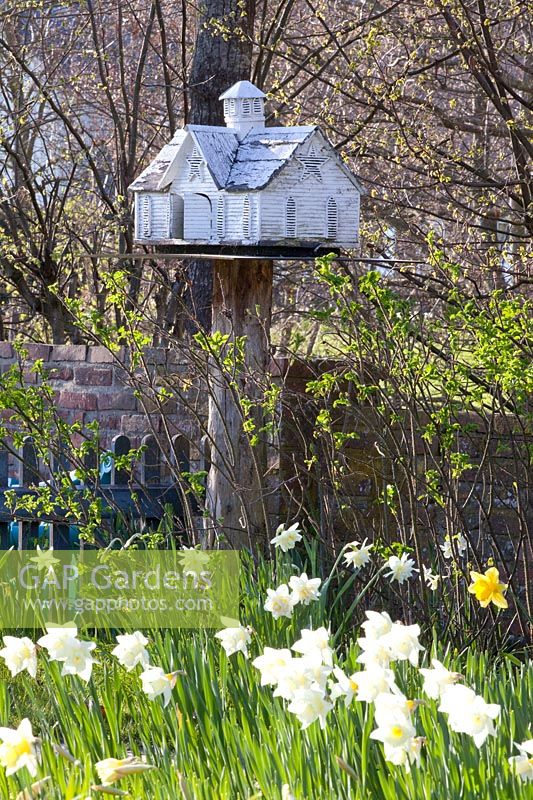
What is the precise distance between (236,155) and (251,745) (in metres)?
2.19

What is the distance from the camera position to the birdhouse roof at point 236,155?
11.2ft

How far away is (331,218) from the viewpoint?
3.52 m

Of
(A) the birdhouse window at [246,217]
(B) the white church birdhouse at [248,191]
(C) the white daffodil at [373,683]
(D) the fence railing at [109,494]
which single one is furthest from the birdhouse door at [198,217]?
(C) the white daffodil at [373,683]

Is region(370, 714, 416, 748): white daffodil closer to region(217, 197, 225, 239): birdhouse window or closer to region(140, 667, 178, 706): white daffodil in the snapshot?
region(140, 667, 178, 706): white daffodil

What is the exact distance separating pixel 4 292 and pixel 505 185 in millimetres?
4590

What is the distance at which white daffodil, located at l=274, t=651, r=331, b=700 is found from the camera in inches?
71.4

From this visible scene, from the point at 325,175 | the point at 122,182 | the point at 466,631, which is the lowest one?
the point at 466,631

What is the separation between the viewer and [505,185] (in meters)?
4.69

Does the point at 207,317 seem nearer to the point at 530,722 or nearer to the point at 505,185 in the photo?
the point at 505,185

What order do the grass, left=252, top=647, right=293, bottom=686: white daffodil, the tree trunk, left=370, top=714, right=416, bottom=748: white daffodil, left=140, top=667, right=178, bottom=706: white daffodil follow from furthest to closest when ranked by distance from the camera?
1. the tree trunk
2. left=140, top=667, right=178, bottom=706: white daffodil
3. left=252, top=647, right=293, bottom=686: white daffodil
4. the grass
5. left=370, top=714, right=416, bottom=748: white daffodil

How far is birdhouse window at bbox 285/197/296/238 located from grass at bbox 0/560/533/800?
1439mm

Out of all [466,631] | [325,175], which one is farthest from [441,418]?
[325,175]

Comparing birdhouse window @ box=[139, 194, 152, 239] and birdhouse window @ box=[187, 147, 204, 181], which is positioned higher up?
birdhouse window @ box=[187, 147, 204, 181]

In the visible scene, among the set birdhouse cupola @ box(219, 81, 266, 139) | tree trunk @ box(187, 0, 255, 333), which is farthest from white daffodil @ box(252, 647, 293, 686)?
tree trunk @ box(187, 0, 255, 333)
